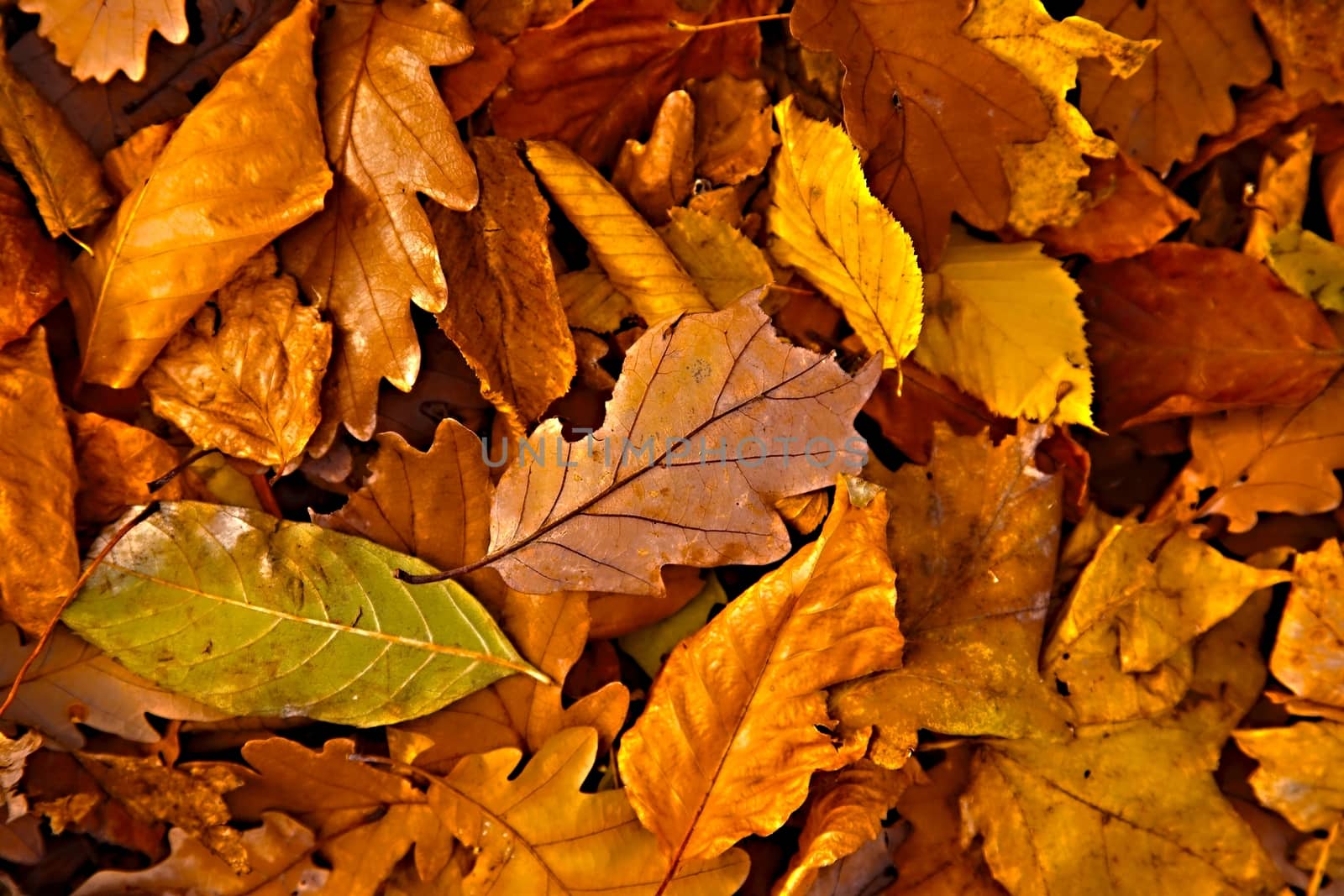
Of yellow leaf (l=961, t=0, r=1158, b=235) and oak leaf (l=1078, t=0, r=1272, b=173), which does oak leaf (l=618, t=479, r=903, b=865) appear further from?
oak leaf (l=1078, t=0, r=1272, b=173)

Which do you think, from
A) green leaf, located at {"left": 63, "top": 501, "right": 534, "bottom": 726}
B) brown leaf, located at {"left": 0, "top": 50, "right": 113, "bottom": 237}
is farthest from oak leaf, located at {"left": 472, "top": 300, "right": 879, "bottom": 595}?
brown leaf, located at {"left": 0, "top": 50, "right": 113, "bottom": 237}

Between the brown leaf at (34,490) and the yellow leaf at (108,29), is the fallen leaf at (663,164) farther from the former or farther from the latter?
the brown leaf at (34,490)

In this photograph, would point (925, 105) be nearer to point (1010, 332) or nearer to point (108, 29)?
point (1010, 332)

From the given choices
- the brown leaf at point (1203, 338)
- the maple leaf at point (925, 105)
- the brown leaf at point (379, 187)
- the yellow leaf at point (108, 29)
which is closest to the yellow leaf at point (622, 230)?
the brown leaf at point (379, 187)

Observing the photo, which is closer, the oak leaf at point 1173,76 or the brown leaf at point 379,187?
the brown leaf at point 379,187

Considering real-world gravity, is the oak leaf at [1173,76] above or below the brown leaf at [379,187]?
below

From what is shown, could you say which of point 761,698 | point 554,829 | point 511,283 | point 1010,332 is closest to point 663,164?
point 511,283
